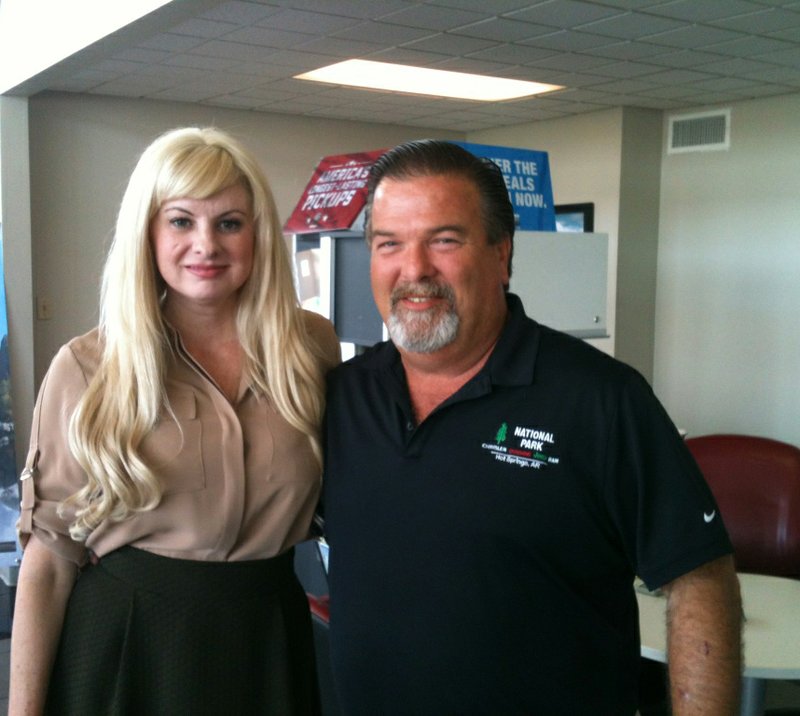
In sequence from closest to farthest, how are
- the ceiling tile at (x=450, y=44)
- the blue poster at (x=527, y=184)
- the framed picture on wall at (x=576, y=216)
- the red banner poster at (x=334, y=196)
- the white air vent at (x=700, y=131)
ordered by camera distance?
the red banner poster at (x=334, y=196) < the blue poster at (x=527, y=184) < the ceiling tile at (x=450, y=44) < the white air vent at (x=700, y=131) < the framed picture on wall at (x=576, y=216)

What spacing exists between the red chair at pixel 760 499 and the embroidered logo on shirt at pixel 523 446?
6.62 ft

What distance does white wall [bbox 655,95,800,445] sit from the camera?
19.2ft

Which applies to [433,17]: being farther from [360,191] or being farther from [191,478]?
[191,478]

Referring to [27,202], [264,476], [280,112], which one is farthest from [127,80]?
[264,476]

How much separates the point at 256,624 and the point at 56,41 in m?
3.69

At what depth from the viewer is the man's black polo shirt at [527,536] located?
1311 mm

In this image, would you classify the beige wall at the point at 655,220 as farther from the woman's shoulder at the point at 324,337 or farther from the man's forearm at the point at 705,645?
the man's forearm at the point at 705,645

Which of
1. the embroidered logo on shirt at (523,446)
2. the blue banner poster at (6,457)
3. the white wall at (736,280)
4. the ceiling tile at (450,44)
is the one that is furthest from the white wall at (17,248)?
the embroidered logo on shirt at (523,446)

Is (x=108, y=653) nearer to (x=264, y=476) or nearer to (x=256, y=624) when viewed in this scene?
(x=256, y=624)

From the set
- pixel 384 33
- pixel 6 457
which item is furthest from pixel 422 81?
pixel 6 457

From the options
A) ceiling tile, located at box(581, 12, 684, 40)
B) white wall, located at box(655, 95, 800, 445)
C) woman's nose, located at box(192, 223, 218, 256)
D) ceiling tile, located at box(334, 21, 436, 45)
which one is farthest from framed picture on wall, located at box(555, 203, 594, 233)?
woman's nose, located at box(192, 223, 218, 256)

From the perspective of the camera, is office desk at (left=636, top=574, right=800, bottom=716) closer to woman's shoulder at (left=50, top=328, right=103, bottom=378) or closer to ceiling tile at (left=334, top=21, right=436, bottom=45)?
woman's shoulder at (left=50, top=328, right=103, bottom=378)

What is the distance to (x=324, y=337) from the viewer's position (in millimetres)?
1869

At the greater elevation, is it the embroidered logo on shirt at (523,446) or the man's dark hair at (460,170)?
the man's dark hair at (460,170)
